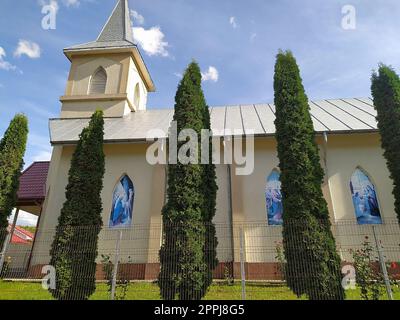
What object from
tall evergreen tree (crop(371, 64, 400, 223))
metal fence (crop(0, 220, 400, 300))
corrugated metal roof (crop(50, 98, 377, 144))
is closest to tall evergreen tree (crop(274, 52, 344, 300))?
metal fence (crop(0, 220, 400, 300))

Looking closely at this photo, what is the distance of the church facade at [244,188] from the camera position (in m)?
12.4

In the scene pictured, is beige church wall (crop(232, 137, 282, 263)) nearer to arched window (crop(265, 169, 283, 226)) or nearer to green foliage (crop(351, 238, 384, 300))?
arched window (crop(265, 169, 283, 226))

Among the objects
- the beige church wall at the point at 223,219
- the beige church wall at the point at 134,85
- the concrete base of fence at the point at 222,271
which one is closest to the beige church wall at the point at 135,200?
the concrete base of fence at the point at 222,271

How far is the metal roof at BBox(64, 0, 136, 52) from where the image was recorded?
833 inches

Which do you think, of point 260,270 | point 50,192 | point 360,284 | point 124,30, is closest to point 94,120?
point 50,192

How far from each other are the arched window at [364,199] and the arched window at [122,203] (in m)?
10.6

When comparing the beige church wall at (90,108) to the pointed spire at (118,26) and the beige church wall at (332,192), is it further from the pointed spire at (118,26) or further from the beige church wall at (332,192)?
the beige church wall at (332,192)

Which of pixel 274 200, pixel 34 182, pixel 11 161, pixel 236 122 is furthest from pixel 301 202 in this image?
pixel 34 182

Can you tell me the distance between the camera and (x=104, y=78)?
68.2 feet

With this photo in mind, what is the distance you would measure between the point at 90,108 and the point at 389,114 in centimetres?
1713

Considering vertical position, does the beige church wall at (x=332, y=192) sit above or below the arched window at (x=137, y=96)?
below

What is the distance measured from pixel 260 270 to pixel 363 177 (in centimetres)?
671

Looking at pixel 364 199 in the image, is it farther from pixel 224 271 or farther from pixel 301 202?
pixel 224 271
